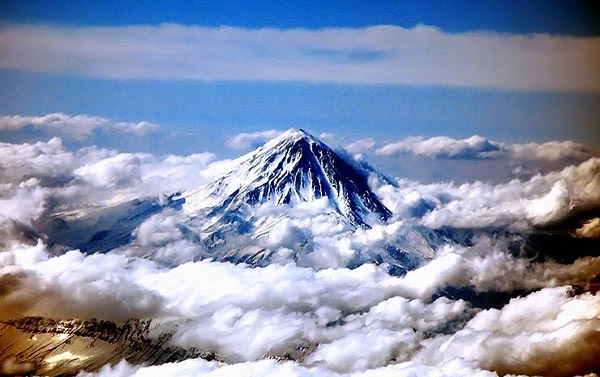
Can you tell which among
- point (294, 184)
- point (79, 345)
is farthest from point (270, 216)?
point (79, 345)

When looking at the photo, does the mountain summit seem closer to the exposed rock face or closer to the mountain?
the mountain

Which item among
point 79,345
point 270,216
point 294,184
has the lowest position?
point 79,345

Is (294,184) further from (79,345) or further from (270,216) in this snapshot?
(79,345)

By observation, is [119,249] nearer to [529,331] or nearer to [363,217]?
[363,217]

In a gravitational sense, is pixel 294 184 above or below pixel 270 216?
above

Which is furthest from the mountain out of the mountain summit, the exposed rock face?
the exposed rock face

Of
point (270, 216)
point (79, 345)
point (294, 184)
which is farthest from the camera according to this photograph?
point (294, 184)

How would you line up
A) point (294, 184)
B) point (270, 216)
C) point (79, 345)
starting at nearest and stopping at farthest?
point (79, 345) → point (270, 216) → point (294, 184)

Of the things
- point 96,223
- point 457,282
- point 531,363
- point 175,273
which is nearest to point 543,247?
point 457,282
